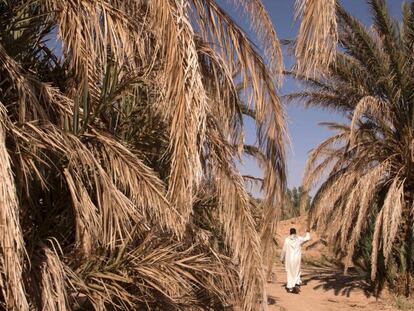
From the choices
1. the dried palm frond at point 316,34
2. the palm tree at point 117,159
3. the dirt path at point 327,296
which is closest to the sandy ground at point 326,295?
the dirt path at point 327,296

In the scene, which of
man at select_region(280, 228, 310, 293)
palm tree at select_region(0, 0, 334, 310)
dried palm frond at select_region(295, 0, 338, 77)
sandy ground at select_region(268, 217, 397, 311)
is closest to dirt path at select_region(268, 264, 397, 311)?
sandy ground at select_region(268, 217, 397, 311)

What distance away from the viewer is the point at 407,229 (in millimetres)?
12094

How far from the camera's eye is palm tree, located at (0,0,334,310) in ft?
12.0

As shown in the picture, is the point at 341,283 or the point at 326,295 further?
the point at 341,283

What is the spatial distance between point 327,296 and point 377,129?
4.17 metres

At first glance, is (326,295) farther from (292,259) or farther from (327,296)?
(292,259)

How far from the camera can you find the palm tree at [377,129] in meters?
11.2

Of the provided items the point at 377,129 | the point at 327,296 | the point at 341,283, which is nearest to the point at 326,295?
the point at 327,296

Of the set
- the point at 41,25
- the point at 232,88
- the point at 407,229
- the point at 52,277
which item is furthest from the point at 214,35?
the point at 407,229

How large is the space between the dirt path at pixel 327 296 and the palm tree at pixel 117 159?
6560 millimetres

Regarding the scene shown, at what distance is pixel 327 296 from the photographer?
43.0 feet

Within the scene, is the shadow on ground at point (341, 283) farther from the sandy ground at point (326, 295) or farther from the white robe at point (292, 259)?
the white robe at point (292, 259)

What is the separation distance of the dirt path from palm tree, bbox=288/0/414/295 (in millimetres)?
771

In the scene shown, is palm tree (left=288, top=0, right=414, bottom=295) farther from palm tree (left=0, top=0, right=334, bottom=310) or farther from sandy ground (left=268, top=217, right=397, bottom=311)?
palm tree (left=0, top=0, right=334, bottom=310)
